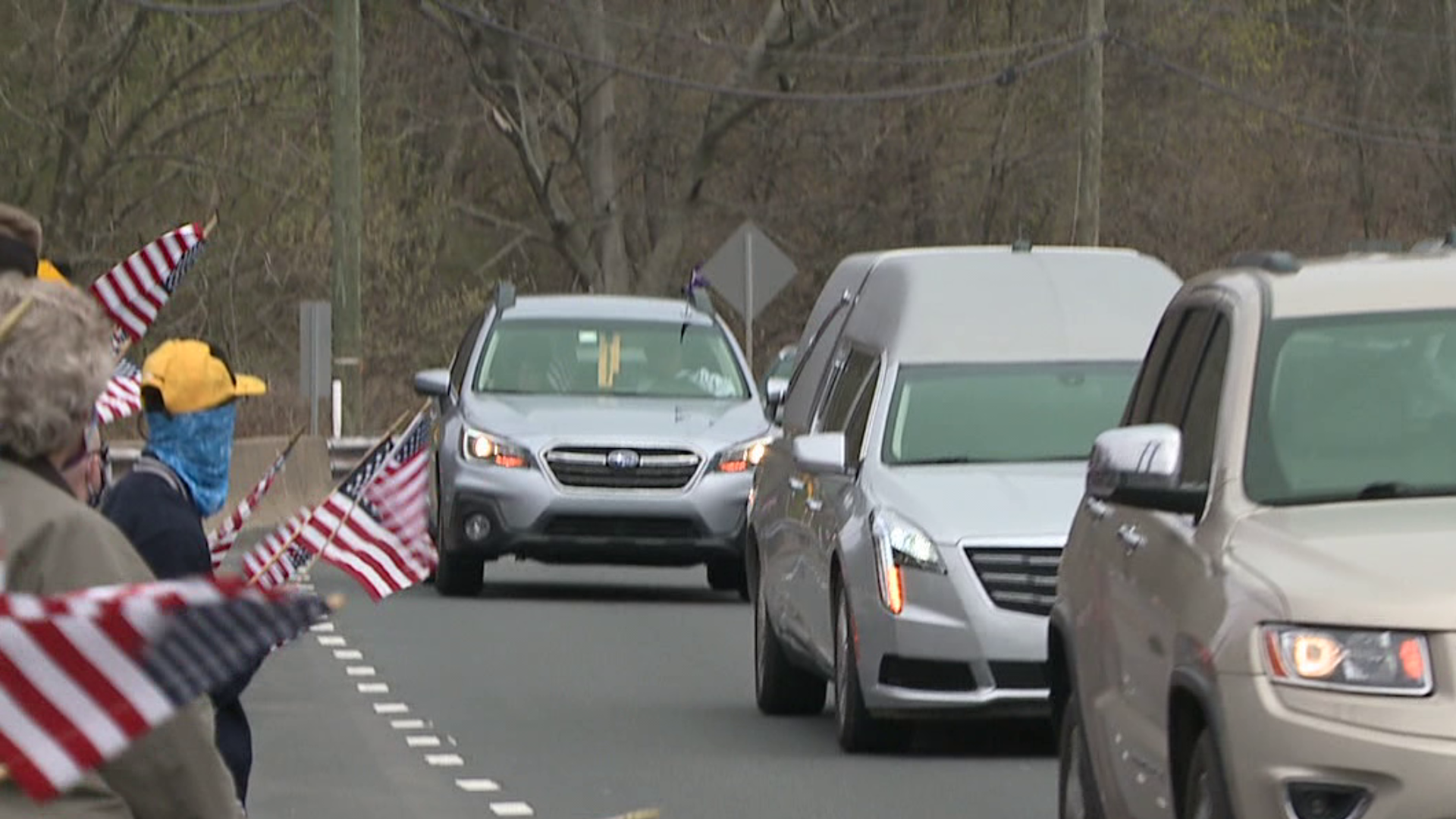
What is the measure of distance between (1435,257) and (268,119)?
32.8m

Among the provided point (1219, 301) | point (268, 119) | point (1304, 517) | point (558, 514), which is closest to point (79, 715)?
point (1304, 517)

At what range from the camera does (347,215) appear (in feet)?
121

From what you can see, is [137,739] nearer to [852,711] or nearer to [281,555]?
[281,555]

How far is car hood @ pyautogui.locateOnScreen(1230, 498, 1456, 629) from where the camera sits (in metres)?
7.29

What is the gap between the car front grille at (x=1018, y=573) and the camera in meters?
13.0

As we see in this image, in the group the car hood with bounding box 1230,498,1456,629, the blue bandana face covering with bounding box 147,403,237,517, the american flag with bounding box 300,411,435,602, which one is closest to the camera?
the car hood with bounding box 1230,498,1456,629

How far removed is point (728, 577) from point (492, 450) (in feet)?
5.87

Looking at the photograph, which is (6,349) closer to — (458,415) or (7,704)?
(7,704)

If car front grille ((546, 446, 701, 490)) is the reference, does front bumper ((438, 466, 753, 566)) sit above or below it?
below

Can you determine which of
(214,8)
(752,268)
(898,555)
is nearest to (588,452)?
(898,555)

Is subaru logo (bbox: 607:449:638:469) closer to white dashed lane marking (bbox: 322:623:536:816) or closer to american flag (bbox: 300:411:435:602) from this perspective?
white dashed lane marking (bbox: 322:623:536:816)

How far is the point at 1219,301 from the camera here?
9.11m

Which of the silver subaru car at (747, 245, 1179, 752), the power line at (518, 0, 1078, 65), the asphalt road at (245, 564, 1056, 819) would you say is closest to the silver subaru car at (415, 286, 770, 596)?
the asphalt road at (245, 564, 1056, 819)

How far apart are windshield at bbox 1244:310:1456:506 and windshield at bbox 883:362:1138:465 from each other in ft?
16.8
